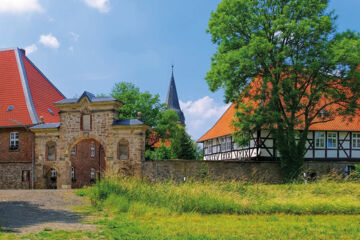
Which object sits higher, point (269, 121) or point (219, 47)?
point (219, 47)

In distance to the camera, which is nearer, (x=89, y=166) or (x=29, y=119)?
(x=29, y=119)

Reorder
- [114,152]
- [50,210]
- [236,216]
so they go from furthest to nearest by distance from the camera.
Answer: [114,152] < [50,210] < [236,216]

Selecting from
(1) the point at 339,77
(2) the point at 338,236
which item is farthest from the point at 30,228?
(1) the point at 339,77

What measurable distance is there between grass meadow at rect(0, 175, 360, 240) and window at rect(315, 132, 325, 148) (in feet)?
52.2

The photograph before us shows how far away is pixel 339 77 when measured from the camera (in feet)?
93.7

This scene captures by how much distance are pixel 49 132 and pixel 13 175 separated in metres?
4.28

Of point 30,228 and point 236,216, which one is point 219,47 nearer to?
point 236,216

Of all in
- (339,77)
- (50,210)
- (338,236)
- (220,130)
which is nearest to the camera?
(338,236)

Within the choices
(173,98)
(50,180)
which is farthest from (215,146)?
(173,98)

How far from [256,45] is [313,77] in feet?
15.6

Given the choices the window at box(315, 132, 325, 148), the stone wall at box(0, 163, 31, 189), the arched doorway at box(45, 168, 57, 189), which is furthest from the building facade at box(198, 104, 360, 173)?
the stone wall at box(0, 163, 31, 189)

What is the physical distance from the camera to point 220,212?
45.3 ft

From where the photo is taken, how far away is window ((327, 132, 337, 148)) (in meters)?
33.2

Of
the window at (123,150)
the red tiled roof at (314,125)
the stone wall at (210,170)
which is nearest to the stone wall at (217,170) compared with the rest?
the stone wall at (210,170)
